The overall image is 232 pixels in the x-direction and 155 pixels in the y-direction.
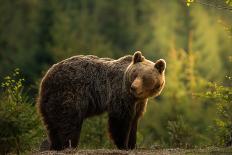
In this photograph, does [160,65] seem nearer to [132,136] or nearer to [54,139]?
[132,136]

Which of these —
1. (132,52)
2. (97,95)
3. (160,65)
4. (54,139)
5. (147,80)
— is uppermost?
(160,65)

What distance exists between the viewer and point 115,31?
50.4m

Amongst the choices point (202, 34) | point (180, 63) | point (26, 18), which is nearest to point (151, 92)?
point (180, 63)

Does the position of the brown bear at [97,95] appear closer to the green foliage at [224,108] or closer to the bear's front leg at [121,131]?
the bear's front leg at [121,131]

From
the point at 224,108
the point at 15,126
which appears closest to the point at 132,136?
the point at 224,108

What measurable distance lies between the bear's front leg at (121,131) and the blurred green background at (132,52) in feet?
3.35

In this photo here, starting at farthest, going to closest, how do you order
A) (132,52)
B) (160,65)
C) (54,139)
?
(132,52)
(54,139)
(160,65)

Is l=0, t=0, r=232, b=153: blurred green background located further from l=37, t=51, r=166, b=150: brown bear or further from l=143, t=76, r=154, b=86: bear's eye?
l=143, t=76, r=154, b=86: bear's eye

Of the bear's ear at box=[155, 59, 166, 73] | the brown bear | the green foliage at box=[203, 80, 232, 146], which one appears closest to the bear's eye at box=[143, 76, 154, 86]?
the brown bear

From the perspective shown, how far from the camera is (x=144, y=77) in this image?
991cm

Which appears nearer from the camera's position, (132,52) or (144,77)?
(144,77)

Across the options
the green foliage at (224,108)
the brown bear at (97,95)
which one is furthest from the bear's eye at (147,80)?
the green foliage at (224,108)

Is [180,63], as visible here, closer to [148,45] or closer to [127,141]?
[127,141]

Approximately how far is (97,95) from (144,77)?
96cm
